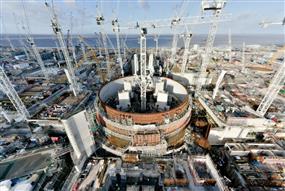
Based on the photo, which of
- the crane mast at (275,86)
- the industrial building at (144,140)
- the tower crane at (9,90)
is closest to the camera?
the industrial building at (144,140)

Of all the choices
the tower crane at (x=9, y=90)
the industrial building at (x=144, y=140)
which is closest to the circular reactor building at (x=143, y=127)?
the industrial building at (x=144, y=140)

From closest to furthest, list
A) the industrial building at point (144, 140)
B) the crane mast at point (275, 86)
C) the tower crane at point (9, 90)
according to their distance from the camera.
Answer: the industrial building at point (144, 140), the tower crane at point (9, 90), the crane mast at point (275, 86)

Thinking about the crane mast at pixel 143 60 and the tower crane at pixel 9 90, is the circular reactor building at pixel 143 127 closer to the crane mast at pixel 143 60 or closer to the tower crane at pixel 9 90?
the crane mast at pixel 143 60

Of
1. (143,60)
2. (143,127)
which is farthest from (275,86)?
(143,127)

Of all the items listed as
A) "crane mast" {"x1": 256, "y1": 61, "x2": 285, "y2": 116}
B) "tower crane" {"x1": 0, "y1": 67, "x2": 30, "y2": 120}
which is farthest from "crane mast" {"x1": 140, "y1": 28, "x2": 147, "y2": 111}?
"crane mast" {"x1": 256, "y1": 61, "x2": 285, "y2": 116}

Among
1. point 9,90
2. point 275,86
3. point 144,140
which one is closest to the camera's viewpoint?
point 144,140

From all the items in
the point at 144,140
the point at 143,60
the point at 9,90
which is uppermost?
the point at 143,60

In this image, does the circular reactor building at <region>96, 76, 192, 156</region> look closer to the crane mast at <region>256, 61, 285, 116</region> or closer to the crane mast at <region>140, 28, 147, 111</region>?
the crane mast at <region>140, 28, 147, 111</region>

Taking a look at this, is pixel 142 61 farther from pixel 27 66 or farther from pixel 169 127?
pixel 27 66

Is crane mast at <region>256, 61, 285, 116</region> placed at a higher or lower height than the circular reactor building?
higher

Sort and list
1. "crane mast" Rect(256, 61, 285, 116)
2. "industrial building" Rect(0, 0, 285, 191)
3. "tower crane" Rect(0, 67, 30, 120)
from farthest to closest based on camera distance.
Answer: "crane mast" Rect(256, 61, 285, 116)
"tower crane" Rect(0, 67, 30, 120)
"industrial building" Rect(0, 0, 285, 191)

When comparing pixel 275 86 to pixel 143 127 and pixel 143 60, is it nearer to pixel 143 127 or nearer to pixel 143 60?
pixel 143 60
